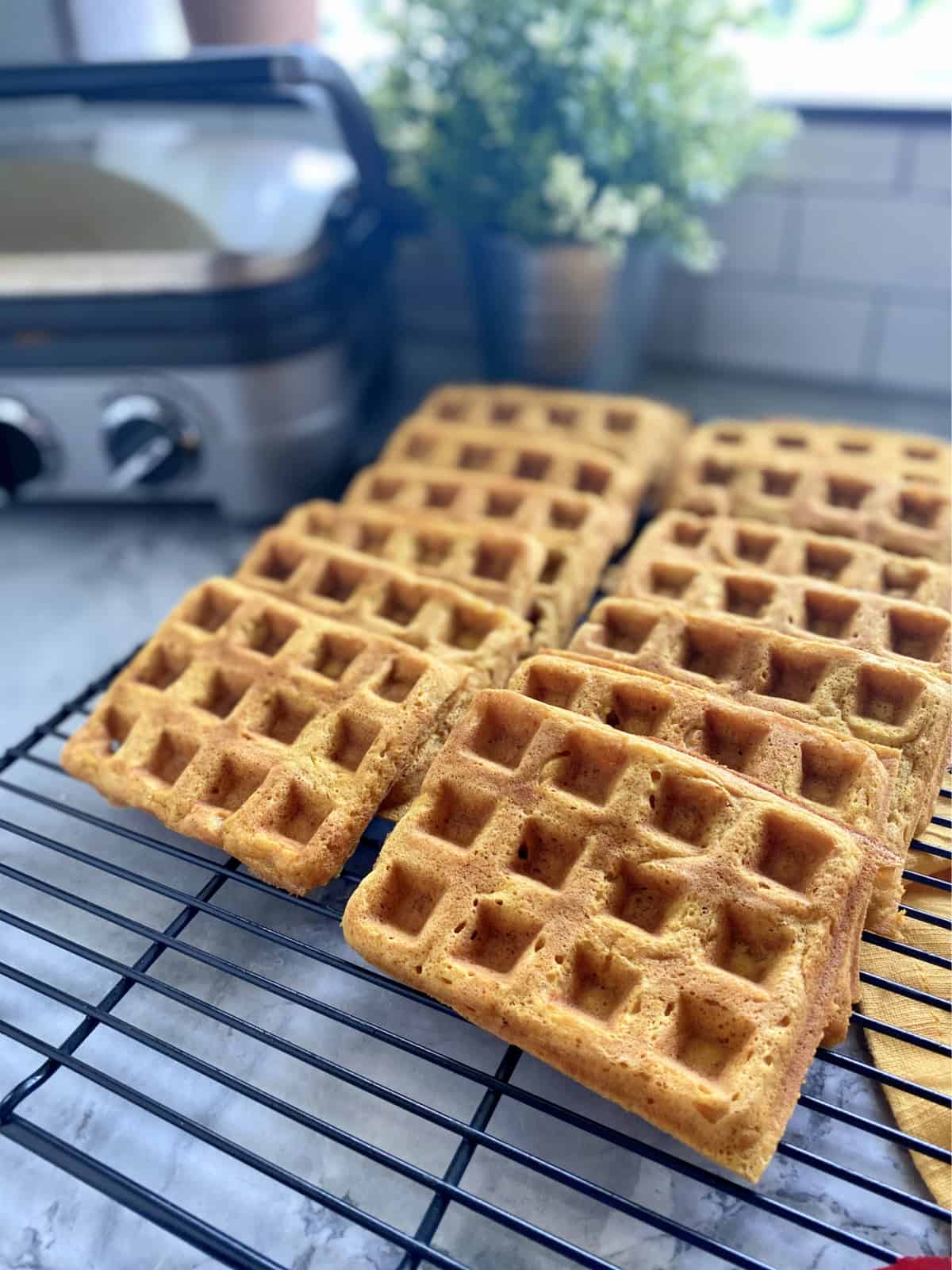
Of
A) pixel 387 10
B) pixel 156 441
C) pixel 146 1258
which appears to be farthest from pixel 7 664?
pixel 387 10

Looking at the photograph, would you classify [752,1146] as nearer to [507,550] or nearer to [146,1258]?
[146,1258]

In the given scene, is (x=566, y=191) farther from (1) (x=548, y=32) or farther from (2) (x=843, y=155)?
(2) (x=843, y=155)

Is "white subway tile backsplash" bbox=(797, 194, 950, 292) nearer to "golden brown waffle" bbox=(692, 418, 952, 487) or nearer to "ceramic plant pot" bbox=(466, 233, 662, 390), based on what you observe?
"ceramic plant pot" bbox=(466, 233, 662, 390)

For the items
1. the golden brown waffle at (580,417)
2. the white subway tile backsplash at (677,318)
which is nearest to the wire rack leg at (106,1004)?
the golden brown waffle at (580,417)

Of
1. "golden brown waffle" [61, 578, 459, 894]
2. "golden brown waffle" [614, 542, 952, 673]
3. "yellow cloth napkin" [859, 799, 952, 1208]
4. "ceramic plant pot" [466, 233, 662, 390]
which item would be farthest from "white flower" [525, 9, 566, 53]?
"yellow cloth napkin" [859, 799, 952, 1208]

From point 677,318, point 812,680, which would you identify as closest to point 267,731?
point 812,680

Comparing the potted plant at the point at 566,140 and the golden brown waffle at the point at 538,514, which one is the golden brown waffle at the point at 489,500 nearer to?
the golden brown waffle at the point at 538,514
